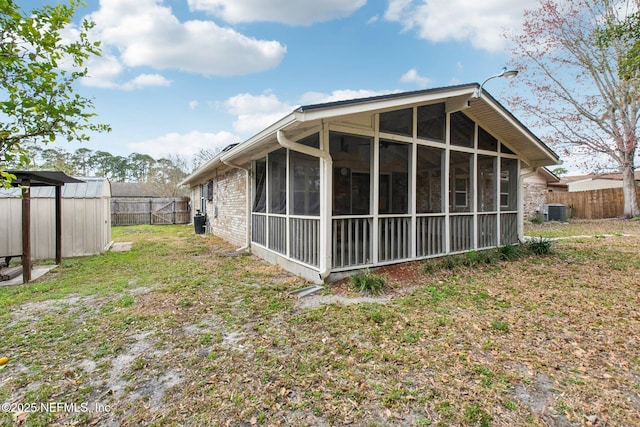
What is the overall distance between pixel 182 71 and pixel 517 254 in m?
12.4

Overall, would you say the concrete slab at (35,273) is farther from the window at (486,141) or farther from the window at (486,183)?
the window at (486,141)

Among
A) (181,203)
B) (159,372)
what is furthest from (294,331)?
(181,203)

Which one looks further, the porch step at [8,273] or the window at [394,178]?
the window at [394,178]

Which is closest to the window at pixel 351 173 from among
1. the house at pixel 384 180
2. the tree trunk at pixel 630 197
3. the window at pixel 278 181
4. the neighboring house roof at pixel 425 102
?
the house at pixel 384 180

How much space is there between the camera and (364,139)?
559 cm

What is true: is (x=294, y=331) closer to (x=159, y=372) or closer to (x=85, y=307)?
(x=159, y=372)

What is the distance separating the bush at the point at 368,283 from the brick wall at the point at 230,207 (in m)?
4.68

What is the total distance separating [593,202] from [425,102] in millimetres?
19110

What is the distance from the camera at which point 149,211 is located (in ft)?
65.4

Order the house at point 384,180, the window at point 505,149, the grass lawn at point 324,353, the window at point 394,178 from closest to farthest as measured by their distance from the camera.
A: 1. the grass lawn at point 324,353
2. the house at point 384,180
3. the window at point 394,178
4. the window at point 505,149

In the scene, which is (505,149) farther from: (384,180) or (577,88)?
(577,88)

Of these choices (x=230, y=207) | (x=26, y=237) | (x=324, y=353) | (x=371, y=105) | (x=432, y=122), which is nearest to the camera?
(x=324, y=353)

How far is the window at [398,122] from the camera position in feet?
18.6

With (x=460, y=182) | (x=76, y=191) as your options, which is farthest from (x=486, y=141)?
(x=76, y=191)
